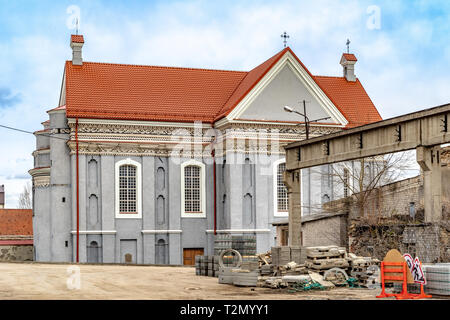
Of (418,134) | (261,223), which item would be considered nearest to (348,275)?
(418,134)

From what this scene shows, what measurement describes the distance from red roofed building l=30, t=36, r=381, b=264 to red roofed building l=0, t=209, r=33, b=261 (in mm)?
12291

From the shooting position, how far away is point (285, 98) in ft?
154

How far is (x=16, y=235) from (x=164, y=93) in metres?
22.4

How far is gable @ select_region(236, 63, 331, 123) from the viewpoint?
46.2 metres

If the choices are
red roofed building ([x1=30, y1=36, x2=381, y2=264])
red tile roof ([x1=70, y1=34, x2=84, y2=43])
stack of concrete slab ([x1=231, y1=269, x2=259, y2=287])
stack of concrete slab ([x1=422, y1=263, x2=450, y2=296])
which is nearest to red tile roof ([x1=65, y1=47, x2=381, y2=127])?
red roofed building ([x1=30, y1=36, x2=381, y2=264])

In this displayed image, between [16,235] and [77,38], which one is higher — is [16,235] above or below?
below

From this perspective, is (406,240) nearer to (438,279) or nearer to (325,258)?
(325,258)

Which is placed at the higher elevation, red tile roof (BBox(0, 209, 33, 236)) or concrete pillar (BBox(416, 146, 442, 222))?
concrete pillar (BBox(416, 146, 442, 222))

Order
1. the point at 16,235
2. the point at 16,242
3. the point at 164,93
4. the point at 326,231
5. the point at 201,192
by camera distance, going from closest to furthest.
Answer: the point at 326,231 → the point at 201,192 → the point at 164,93 → the point at 16,242 → the point at 16,235

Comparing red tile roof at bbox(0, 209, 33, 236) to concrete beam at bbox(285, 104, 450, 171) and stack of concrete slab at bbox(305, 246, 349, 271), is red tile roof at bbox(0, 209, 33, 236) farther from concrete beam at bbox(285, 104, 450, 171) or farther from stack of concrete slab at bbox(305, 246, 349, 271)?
stack of concrete slab at bbox(305, 246, 349, 271)

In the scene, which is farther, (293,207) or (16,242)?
(16,242)

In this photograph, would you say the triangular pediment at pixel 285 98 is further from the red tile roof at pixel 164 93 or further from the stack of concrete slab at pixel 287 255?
the stack of concrete slab at pixel 287 255

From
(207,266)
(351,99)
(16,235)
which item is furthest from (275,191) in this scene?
(16,235)

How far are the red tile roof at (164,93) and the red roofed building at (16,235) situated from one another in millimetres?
16867
